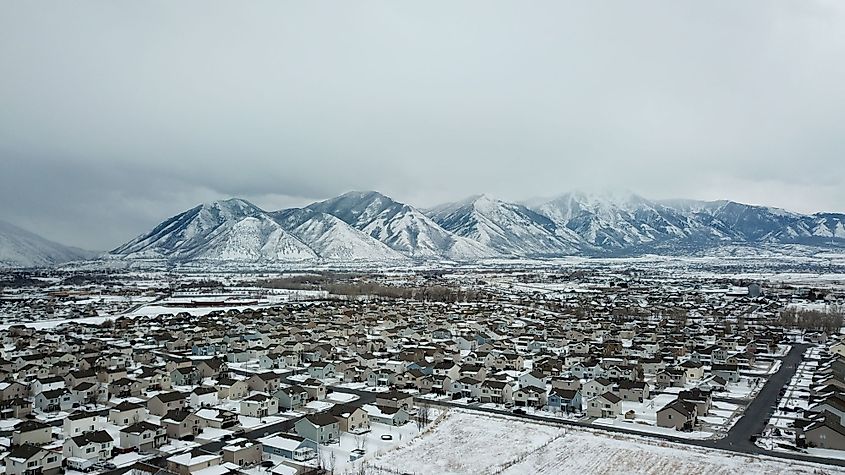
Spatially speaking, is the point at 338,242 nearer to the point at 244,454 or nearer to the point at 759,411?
the point at 759,411

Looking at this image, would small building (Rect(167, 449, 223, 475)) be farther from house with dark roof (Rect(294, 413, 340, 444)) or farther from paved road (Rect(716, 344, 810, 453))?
paved road (Rect(716, 344, 810, 453))

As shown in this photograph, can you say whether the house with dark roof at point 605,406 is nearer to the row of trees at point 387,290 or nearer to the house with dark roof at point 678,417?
the house with dark roof at point 678,417

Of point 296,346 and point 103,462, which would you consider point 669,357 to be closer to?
point 296,346

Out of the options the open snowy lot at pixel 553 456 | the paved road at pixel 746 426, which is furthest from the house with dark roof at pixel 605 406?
the open snowy lot at pixel 553 456

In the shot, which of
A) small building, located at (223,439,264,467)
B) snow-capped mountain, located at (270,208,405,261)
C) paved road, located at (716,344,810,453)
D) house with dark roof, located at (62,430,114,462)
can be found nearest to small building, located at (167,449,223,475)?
small building, located at (223,439,264,467)

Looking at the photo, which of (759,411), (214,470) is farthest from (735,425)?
(214,470)

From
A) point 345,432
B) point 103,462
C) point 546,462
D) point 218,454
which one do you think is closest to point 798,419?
point 546,462

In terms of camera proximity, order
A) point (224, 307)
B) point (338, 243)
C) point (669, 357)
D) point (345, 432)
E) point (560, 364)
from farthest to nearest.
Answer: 1. point (338, 243)
2. point (224, 307)
3. point (669, 357)
4. point (560, 364)
5. point (345, 432)

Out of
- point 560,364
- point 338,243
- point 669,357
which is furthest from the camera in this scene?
point 338,243
